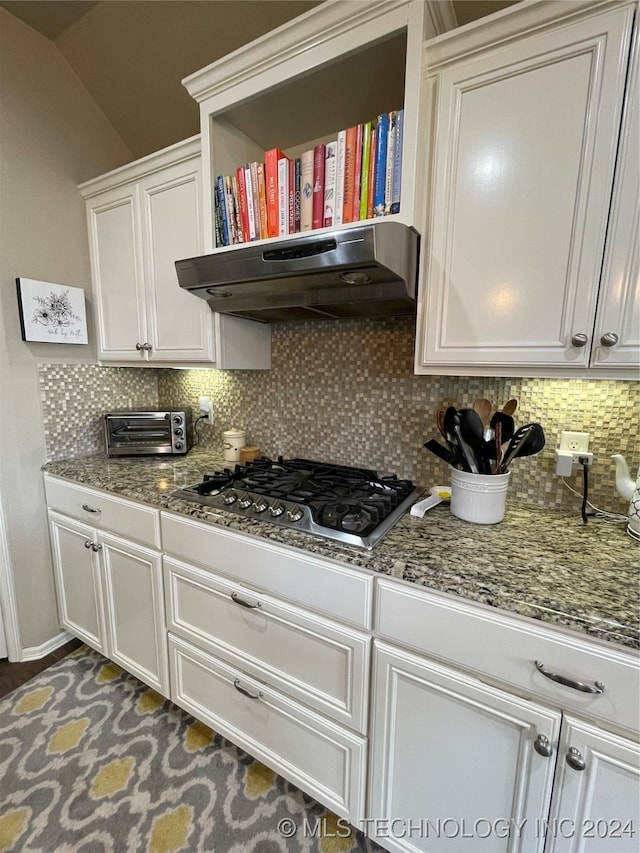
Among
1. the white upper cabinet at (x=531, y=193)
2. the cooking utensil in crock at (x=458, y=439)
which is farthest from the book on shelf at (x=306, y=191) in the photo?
the cooking utensil in crock at (x=458, y=439)

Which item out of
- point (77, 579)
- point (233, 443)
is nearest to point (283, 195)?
point (233, 443)

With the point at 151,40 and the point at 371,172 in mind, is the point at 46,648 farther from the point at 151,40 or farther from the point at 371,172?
the point at 151,40

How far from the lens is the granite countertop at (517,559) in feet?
2.47

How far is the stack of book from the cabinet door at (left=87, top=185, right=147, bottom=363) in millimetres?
566

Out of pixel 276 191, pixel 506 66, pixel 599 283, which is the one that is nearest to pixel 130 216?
pixel 276 191

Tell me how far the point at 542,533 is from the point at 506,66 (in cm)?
125

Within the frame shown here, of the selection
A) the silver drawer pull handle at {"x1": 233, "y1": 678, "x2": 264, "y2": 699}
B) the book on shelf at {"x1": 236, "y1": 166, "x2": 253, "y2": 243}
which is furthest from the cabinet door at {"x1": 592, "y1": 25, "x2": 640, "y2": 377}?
the silver drawer pull handle at {"x1": 233, "y1": 678, "x2": 264, "y2": 699}

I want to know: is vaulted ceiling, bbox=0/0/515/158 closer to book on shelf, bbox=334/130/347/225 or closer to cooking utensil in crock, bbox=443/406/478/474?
book on shelf, bbox=334/130/347/225

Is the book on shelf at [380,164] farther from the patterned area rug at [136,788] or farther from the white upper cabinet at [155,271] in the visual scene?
the patterned area rug at [136,788]

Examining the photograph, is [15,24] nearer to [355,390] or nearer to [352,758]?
[355,390]

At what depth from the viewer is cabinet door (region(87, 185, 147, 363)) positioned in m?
1.66

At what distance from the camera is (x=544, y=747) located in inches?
30.7

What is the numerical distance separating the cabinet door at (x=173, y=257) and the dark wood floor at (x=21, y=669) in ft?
5.27

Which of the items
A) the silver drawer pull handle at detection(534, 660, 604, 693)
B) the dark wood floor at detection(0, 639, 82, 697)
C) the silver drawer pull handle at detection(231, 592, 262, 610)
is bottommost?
the dark wood floor at detection(0, 639, 82, 697)
